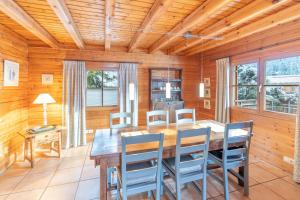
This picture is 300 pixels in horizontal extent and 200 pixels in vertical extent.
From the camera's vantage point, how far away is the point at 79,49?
436 centimetres

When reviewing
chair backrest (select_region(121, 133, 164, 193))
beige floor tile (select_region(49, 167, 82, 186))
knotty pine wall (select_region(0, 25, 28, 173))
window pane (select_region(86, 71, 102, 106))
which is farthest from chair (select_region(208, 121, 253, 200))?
knotty pine wall (select_region(0, 25, 28, 173))

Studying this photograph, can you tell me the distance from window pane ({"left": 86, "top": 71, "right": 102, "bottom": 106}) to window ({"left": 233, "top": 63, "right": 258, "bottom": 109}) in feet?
11.8

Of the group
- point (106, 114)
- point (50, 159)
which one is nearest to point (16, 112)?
point (50, 159)

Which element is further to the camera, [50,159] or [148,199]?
[50,159]

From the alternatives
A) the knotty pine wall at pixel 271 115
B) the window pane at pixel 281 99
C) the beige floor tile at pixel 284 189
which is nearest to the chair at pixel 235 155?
the beige floor tile at pixel 284 189

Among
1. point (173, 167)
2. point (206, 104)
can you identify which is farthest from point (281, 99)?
point (173, 167)

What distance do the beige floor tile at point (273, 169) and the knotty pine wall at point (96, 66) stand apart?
8.31 ft

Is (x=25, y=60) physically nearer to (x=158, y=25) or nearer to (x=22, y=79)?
(x=22, y=79)

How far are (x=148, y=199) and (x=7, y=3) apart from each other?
121 inches

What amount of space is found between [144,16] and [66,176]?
298 centimetres

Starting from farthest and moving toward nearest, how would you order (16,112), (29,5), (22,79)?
(22,79), (16,112), (29,5)

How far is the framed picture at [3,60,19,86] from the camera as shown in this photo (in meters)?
3.02

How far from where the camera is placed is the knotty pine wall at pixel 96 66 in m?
4.10

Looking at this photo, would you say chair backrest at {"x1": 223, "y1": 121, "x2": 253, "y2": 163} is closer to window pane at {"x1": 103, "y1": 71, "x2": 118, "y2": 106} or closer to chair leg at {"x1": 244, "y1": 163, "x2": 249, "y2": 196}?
chair leg at {"x1": 244, "y1": 163, "x2": 249, "y2": 196}
